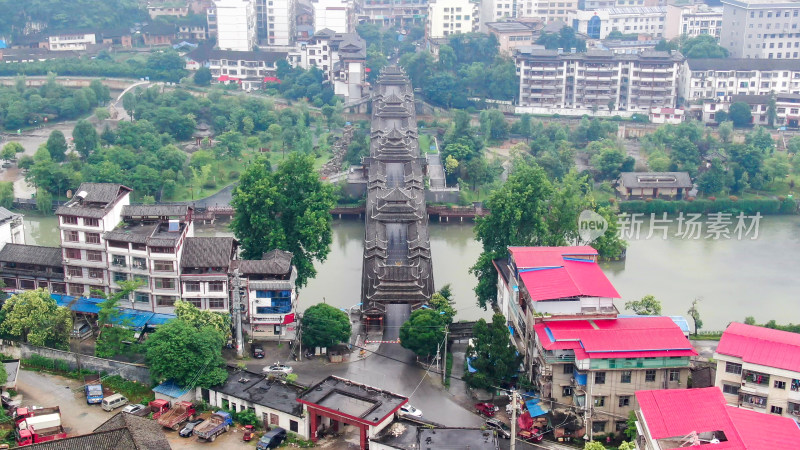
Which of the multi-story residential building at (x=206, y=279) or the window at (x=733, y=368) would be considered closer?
the window at (x=733, y=368)

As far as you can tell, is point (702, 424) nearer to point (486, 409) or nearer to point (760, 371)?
point (760, 371)

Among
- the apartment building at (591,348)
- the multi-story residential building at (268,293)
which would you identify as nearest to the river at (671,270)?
the multi-story residential building at (268,293)

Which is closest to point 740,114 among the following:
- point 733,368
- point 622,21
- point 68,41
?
point 622,21

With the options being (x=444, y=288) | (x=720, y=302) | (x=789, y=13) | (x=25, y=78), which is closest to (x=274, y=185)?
(x=444, y=288)

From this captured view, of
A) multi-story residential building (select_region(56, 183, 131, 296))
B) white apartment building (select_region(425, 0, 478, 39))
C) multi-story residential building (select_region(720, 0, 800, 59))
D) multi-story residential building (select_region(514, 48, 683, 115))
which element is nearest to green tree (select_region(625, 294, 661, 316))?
multi-story residential building (select_region(56, 183, 131, 296))

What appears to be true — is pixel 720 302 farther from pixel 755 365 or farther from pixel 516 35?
pixel 516 35

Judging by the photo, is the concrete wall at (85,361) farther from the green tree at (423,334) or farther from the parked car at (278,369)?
the green tree at (423,334)

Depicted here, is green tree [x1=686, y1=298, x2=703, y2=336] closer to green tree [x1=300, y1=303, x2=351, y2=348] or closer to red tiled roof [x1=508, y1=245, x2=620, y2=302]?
red tiled roof [x1=508, y1=245, x2=620, y2=302]

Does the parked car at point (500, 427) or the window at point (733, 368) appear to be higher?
the window at point (733, 368)

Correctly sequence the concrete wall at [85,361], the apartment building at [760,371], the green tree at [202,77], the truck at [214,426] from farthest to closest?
the green tree at [202,77], the concrete wall at [85,361], the truck at [214,426], the apartment building at [760,371]
